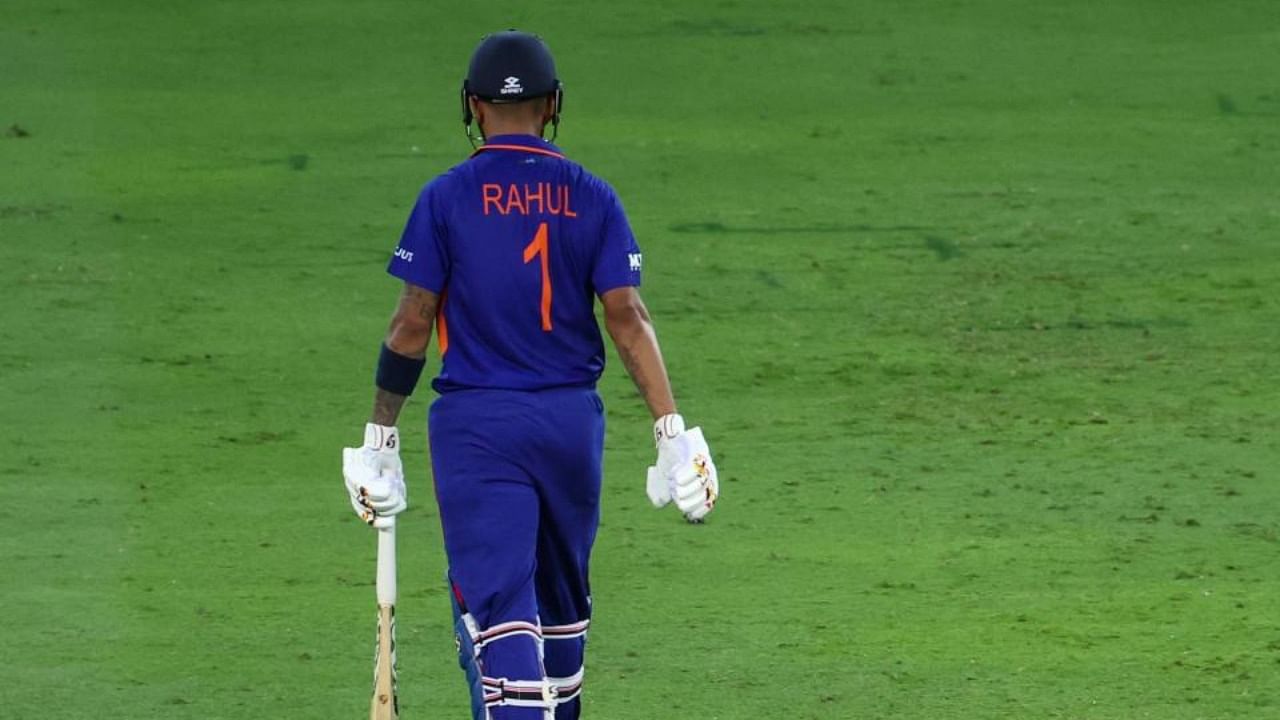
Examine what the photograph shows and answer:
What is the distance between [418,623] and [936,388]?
3541 mm

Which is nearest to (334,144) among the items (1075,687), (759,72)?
(759,72)

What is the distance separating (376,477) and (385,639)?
15.5 inches

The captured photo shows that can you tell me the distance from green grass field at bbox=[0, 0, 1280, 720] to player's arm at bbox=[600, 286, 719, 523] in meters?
1.17

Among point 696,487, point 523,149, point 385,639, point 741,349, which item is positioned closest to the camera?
point 696,487

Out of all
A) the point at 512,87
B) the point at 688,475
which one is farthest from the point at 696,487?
the point at 512,87

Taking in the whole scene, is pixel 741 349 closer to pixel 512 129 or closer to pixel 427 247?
pixel 512 129

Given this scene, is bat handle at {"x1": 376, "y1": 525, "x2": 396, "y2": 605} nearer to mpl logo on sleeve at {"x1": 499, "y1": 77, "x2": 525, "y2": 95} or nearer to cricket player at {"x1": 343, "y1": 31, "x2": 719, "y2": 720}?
cricket player at {"x1": 343, "y1": 31, "x2": 719, "y2": 720}

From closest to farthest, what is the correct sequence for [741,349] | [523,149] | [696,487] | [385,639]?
[696,487] → [523,149] → [385,639] → [741,349]

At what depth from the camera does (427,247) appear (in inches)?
205

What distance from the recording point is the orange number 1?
5191mm

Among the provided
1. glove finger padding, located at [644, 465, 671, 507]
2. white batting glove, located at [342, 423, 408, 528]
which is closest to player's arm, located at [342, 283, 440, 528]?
white batting glove, located at [342, 423, 408, 528]

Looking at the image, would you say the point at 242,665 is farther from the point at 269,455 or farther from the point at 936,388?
the point at 936,388

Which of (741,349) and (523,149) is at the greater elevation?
(523,149)

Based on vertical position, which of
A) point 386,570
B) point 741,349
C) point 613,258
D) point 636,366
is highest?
point 613,258
